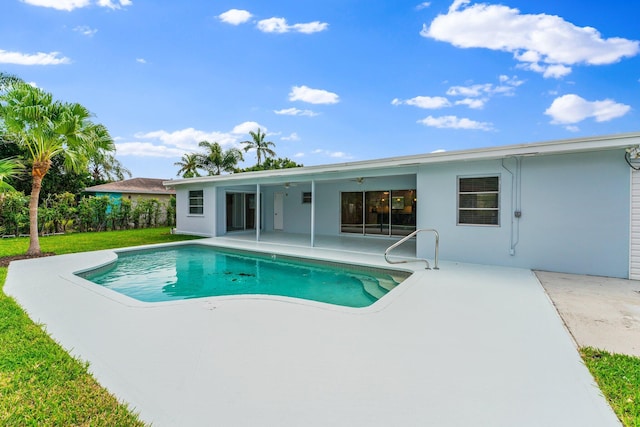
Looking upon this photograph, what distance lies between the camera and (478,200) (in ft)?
25.9

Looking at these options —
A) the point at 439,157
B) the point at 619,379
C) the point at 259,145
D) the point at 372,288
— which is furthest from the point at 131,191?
the point at 619,379

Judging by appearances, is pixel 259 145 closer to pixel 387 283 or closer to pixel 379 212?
pixel 379 212

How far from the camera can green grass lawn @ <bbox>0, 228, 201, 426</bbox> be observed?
227 centimetres

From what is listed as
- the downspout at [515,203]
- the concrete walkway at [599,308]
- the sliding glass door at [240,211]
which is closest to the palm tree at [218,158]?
the sliding glass door at [240,211]

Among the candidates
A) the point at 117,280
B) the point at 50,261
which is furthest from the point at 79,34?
the point at 117,280

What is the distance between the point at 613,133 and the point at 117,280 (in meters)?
10.8

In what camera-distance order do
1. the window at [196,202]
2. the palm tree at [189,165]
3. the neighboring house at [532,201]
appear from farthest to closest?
1. the palm tree at [189,165]
2. the window at [196,202]
3. the neighboring house at [532,201]

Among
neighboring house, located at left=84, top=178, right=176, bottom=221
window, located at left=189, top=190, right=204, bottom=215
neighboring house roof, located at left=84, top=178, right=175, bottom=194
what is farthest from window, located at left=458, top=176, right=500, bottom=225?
neighboring house roof, located at left=84, top=178, right=175, bottom=194

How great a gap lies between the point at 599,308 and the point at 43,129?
1294 centimetres

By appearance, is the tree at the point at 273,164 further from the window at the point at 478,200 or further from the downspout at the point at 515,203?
the downspout at the point at 515,203

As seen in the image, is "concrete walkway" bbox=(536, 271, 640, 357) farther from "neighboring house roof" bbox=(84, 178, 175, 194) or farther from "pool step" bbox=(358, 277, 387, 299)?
"neighboring house roof" bbox=(84, 178, 175, 194)

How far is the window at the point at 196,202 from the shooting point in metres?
14.9

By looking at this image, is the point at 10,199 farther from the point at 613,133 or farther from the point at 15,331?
the point at 613,133

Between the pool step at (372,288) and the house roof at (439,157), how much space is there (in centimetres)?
335
